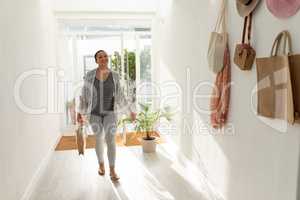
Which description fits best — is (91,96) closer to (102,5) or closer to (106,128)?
(106,128)

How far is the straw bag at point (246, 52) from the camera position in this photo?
1.81 metres

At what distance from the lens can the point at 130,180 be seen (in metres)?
2.98

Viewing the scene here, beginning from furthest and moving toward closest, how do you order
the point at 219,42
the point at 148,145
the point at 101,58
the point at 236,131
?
the point at 148,145, the point at 101,58, the point at 219,42, the point at 236,131

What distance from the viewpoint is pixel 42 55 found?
354cm

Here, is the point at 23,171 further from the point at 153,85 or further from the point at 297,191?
the point at 153,85

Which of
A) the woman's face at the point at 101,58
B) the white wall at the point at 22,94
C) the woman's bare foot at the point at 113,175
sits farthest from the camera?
the woman's bare foot at the point at 113,175

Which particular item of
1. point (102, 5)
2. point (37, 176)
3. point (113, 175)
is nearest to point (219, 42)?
point (113, 175)

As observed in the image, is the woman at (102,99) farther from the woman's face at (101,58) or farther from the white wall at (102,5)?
the white wall at (102,5)

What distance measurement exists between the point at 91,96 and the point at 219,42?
1.38m

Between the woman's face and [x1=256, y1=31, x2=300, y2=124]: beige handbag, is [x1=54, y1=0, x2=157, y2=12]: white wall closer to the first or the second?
the woman's face

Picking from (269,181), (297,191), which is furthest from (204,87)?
(297,191)

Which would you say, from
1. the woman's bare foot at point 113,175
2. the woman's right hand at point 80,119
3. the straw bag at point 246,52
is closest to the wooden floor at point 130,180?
the woman's bare foot at point 113,175

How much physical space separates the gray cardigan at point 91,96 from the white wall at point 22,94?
0.52m

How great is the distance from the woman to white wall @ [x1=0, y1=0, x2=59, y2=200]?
556 mm
